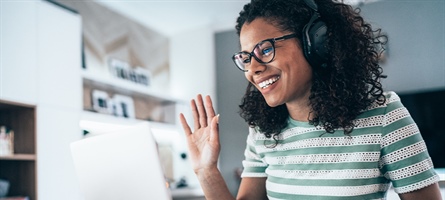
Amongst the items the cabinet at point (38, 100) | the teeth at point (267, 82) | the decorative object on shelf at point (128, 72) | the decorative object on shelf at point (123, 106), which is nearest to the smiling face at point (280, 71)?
the teeth at point (267, 82)

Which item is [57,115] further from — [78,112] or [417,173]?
[417,173]

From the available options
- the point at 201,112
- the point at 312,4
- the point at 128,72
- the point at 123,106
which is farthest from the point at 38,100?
the point at 312,4

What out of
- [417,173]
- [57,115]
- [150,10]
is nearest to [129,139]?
[417,173]

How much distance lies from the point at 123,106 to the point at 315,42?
303 cm

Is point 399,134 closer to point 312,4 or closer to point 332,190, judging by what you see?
point 332,190

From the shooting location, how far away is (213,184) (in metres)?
1.10

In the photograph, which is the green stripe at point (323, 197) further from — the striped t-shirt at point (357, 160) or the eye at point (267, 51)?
the eye at point (267, 51)

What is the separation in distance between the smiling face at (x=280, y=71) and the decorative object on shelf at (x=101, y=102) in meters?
2.67

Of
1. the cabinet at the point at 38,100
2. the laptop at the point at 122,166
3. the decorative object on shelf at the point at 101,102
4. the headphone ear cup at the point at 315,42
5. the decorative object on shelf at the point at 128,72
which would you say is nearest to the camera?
the laptop at the point at 122,166

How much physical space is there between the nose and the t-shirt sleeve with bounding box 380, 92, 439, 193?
328 mm

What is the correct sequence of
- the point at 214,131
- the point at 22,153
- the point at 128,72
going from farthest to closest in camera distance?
the point at 128,72, the point at 22,153, the point at 214,131

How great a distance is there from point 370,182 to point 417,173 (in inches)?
4.3

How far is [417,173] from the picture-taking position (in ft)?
3.18

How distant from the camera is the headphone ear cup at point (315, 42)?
1063 mm
